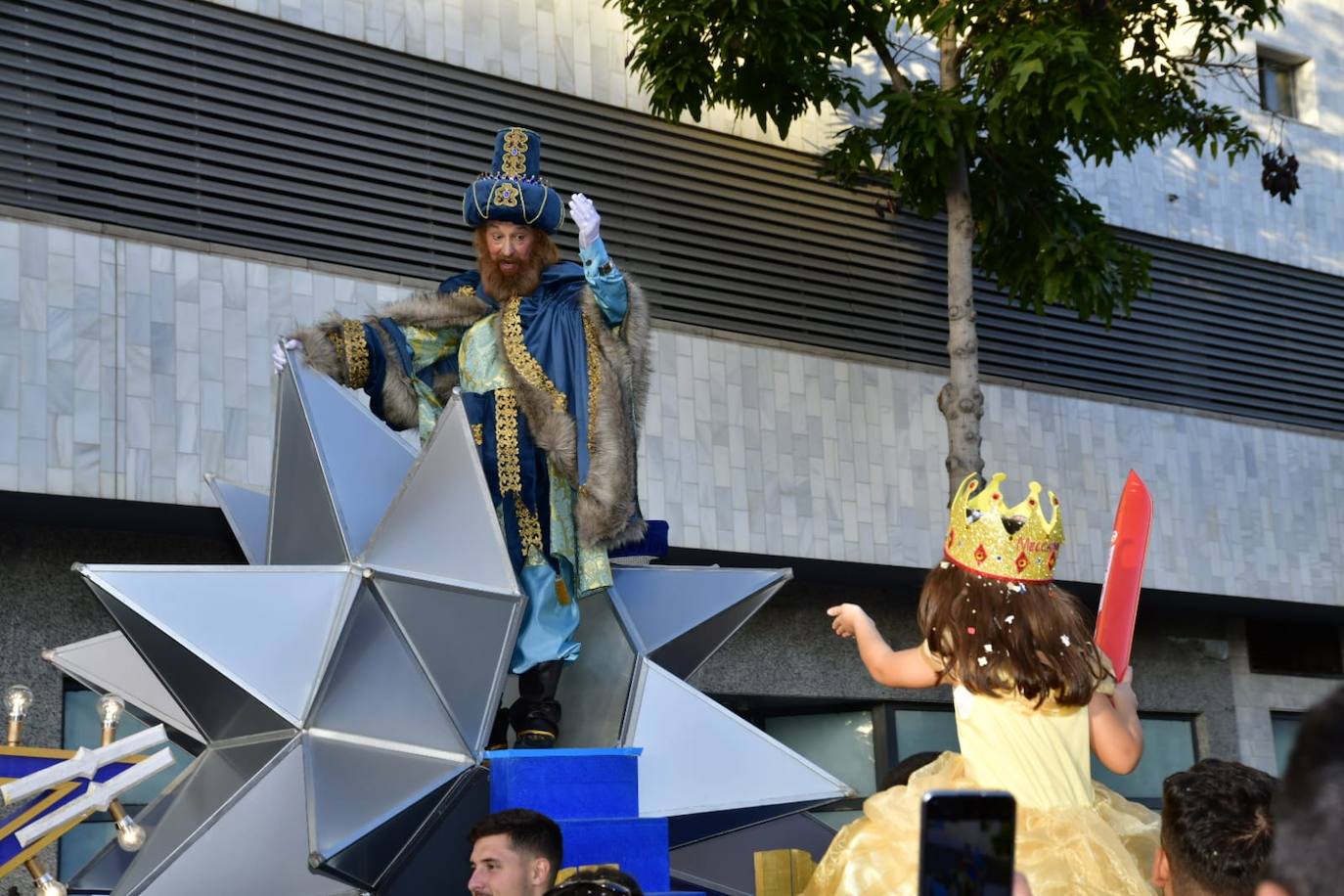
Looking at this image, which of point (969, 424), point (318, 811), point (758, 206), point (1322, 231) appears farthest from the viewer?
point (1322, 231)

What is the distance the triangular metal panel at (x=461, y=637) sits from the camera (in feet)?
18.0

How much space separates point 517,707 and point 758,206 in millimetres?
7416

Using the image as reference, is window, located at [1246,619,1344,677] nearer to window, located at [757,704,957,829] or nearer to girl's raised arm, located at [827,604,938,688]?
window, located at [757,704,957,829]

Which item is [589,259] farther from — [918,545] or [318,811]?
[918,545]

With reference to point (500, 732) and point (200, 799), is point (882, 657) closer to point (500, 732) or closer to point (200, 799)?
point (500, 732)

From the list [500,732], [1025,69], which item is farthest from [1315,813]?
[1025,69]

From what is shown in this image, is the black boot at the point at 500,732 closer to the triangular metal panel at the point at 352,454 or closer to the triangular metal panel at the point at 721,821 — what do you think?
the triangular metal panel at the point at 721,821

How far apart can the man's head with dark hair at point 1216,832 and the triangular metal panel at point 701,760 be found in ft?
8.35

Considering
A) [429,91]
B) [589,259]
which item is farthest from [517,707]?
[429,91]

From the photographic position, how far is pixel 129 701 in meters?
6.57

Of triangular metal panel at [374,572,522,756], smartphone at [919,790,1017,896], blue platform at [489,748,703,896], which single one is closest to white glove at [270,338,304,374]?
triangular metal panel at [374,572,522,756]

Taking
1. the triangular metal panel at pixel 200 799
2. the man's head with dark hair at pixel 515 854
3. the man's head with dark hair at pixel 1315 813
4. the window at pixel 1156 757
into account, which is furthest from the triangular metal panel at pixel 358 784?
the window at pixel 1156 757

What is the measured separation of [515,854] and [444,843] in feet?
2.25

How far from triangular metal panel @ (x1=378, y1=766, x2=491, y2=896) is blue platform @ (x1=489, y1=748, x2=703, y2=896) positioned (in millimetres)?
97
